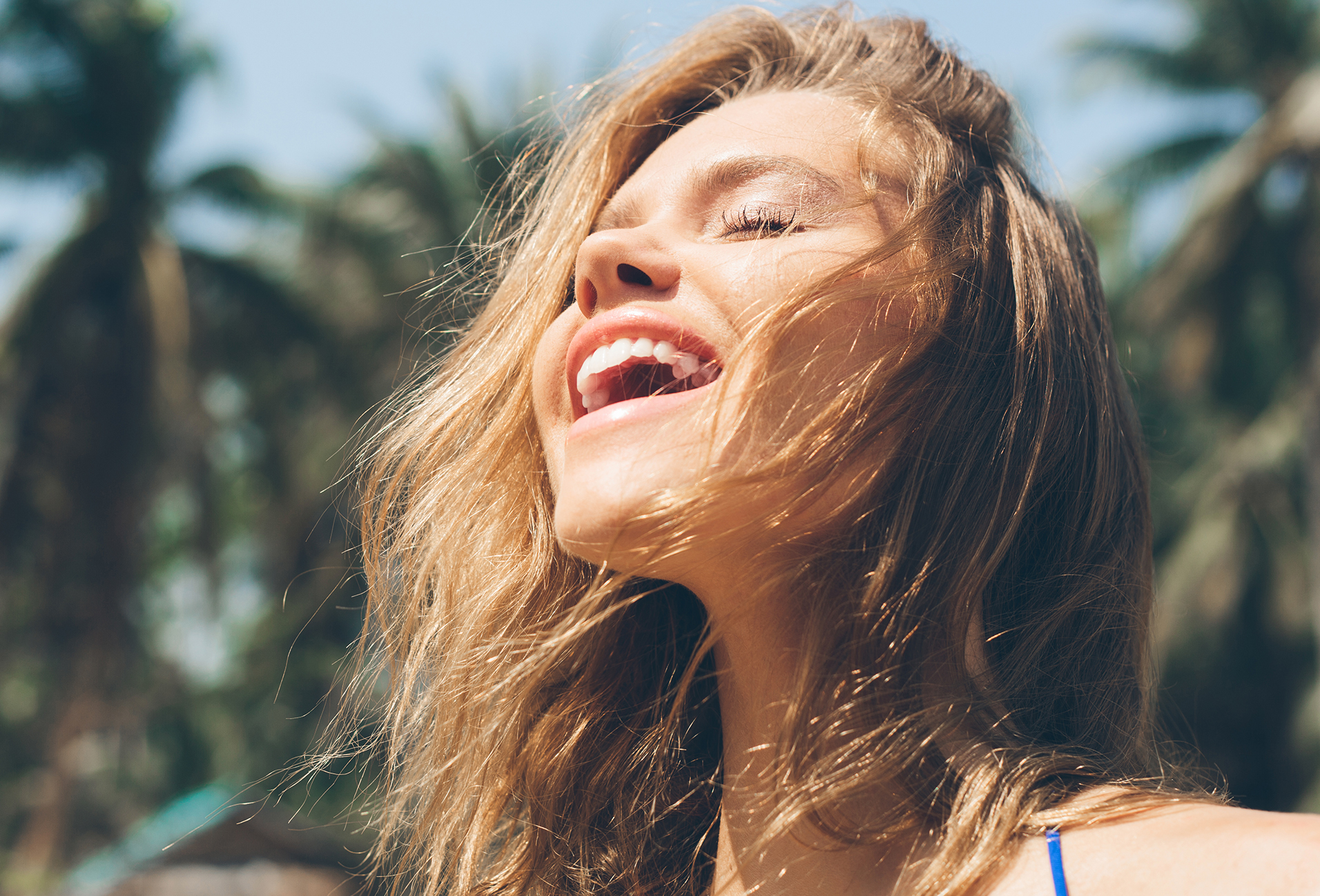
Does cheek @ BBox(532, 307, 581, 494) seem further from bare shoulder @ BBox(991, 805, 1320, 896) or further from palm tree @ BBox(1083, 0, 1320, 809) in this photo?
palm tree @ BBox(1083, 0, 1320, 809)

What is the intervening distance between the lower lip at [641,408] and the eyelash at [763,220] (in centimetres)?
24

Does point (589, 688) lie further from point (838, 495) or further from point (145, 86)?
point (145, 86)

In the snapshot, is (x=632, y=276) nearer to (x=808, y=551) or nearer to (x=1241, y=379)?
(x=808, y=551)

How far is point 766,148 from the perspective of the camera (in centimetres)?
143

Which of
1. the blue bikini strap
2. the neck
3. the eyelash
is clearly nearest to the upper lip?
the eyelash

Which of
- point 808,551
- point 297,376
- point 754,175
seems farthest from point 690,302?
point 297,376

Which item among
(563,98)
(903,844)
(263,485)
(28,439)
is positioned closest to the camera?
(903,844)

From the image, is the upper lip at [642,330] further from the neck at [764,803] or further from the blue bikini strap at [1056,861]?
the blue bikini strap at [1056,861]

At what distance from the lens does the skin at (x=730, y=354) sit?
1240mm

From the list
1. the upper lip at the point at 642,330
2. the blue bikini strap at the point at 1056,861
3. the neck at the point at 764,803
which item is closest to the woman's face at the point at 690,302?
the upper lip at the point at 642,330

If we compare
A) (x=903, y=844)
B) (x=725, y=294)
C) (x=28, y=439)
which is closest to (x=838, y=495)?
(x=725, y=294)

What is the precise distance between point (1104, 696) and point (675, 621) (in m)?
0.65

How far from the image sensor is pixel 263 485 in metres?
14.9

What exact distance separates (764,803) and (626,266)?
730 mm
